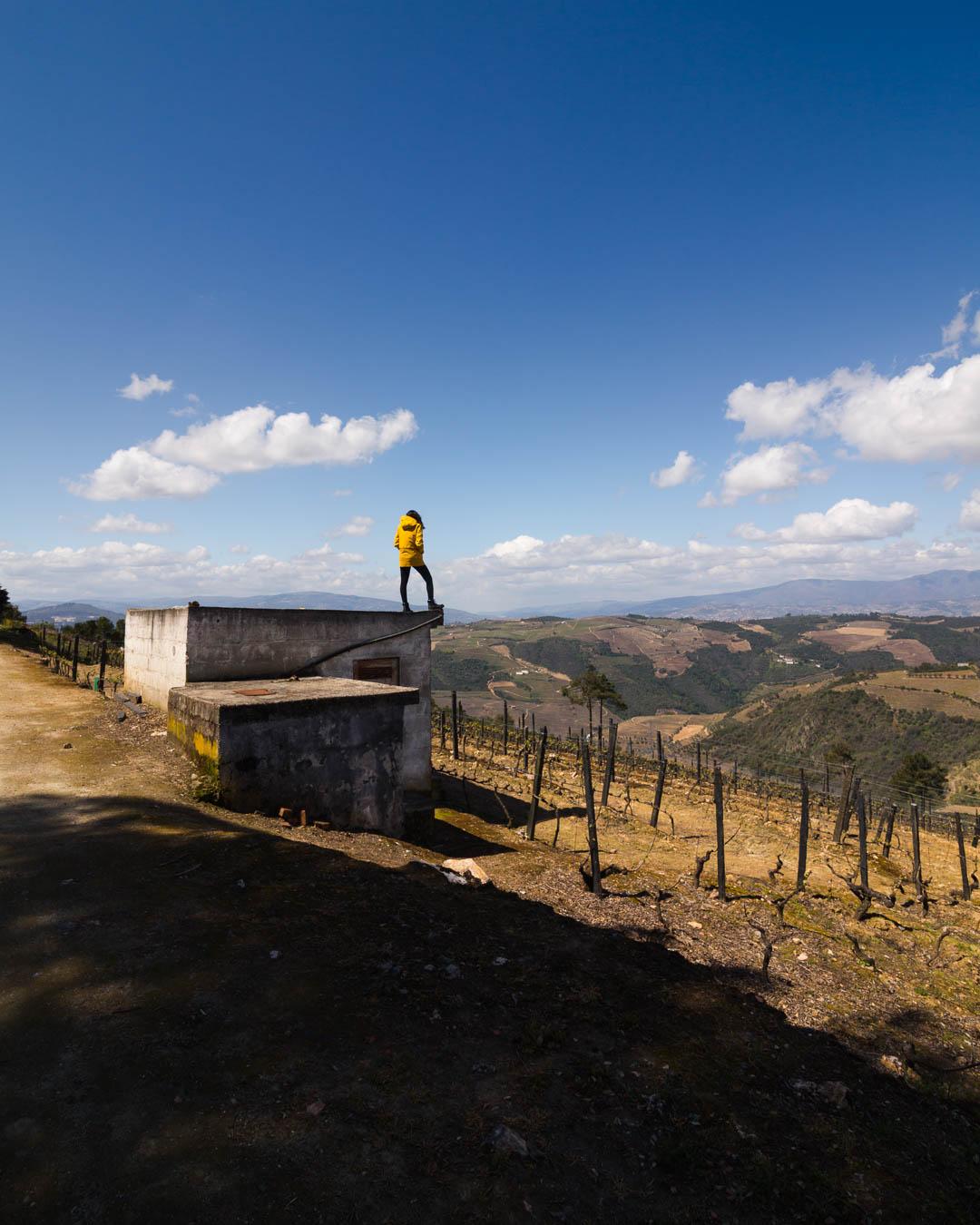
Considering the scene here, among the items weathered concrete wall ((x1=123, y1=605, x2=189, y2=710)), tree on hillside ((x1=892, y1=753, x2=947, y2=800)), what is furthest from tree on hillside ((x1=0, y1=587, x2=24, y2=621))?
tree on hillside ((x1=892, y1=753, x2=947, y2=800))

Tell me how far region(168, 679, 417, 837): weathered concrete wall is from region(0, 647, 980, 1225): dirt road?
1577mm

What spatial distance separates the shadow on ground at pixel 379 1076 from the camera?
3.07m

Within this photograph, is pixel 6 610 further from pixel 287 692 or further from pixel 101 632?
pixel 287 692

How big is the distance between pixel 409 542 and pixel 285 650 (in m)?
3.79

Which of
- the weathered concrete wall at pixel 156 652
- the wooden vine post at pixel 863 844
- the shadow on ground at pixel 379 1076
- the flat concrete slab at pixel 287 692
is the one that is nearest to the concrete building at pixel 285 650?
the weathered concrete wall at pixel 156 652

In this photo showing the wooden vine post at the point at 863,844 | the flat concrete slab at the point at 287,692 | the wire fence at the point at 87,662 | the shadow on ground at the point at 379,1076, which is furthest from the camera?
the wire fence at the point at 87,662

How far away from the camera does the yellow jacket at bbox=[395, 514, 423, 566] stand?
14.2 metres

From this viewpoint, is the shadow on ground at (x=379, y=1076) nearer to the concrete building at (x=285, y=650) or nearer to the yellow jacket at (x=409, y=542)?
the concrete building at (x=285, y=650)

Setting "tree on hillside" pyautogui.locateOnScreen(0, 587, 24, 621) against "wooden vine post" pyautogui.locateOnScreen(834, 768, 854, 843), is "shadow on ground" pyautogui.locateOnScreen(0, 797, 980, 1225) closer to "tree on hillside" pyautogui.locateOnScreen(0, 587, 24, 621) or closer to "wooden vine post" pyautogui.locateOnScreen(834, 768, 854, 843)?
"wooden vine post" pyautogui.locateOnScreen(834, 768, 854, 843)

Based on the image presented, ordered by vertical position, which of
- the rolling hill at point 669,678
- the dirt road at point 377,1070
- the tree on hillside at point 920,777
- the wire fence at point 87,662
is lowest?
the rolling hill at point 669,678

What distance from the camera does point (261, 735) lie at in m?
8.65

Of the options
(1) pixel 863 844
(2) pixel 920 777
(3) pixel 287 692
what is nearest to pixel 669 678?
→ (2) pixel 920 777

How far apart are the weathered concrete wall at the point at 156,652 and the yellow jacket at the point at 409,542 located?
15.9ft

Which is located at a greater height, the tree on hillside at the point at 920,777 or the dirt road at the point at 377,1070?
the dirt road at the point at 377,1070
